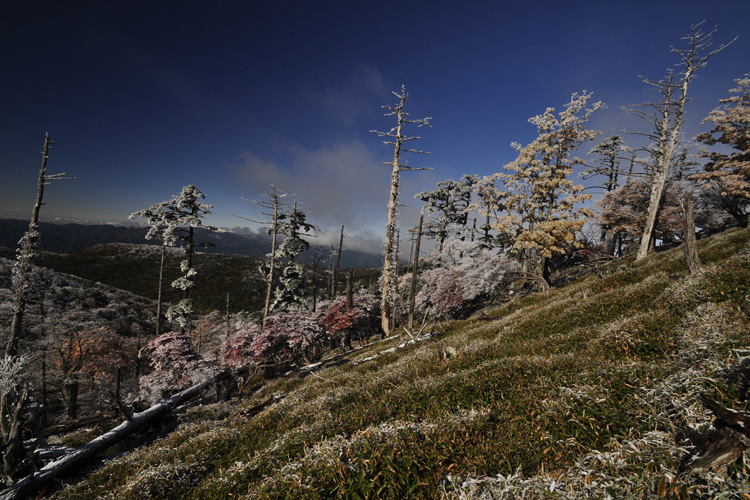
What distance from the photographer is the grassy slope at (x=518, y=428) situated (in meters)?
3.14

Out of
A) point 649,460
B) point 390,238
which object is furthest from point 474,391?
point 390,238

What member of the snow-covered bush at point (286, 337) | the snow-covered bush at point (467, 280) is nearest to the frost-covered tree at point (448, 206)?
the snow-covered bush at point (467, 280)

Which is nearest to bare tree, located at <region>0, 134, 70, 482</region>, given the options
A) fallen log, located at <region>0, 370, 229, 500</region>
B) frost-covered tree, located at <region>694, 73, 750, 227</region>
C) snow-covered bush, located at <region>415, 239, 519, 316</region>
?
fallen log, located at <region>0, 370, 229, 500</region>

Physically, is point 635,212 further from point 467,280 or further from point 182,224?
point 182,224

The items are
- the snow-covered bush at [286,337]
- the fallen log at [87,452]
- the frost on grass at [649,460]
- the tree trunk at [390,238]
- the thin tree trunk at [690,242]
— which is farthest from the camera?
the tree trunk at [390,238]

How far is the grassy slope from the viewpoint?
3139 millimetres

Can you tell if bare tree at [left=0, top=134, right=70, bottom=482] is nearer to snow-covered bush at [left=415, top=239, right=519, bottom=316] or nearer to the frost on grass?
the frost on grass

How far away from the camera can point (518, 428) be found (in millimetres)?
4539

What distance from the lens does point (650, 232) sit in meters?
20.6

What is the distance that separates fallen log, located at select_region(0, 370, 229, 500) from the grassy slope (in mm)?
2154

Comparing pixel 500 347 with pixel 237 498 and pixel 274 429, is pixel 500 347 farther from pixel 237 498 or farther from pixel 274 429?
pixel 237 498

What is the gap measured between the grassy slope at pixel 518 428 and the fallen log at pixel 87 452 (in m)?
2.15

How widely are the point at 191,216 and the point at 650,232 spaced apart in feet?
123

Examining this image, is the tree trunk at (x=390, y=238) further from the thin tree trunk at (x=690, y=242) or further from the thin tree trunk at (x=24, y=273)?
the thin tree trunk at (x=24, y=273)
